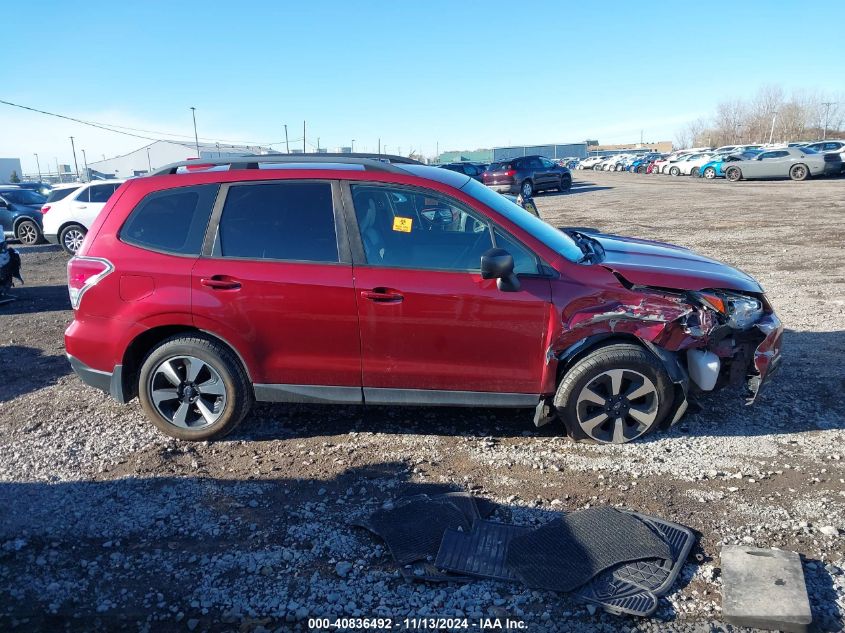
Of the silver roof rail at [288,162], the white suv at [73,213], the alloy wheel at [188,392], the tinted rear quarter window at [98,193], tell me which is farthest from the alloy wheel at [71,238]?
the alloy wheel at [188,392]

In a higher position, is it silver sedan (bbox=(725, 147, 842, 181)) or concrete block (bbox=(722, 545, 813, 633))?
silver sedan (bbox=(725, 147, 842, 181))

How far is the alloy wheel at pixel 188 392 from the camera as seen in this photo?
172 inches

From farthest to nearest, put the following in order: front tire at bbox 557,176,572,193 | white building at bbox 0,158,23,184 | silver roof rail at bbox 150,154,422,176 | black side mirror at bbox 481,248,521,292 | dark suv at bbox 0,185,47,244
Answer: white building at bbox 0,158,23,184 → front tire at bbox 557,176,572,193 → dark suv at bbox 0,185,47,244 → silver roof rail at bbox 150,154,422,176 → black side mirror at bbox 481,248,521,292

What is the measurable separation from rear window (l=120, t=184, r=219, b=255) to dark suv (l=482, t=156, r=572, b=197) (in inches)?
937

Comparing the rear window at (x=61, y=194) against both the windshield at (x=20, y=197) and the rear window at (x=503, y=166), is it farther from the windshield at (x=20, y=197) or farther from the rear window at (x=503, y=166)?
the rear window at (x=503, y=166)

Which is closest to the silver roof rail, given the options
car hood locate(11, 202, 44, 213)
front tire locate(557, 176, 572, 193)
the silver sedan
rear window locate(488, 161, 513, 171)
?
car hood locate(11, 202, 44, 213)

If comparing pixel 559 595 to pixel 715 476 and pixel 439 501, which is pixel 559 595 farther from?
pixel 715 476

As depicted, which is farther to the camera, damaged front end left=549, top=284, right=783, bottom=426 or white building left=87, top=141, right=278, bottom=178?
white building left=87, top=141, right=278, bottom=178

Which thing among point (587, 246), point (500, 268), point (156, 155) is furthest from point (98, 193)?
point (156, 155)

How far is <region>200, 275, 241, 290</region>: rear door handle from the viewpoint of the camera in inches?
165

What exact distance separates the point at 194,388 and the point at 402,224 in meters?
1.91

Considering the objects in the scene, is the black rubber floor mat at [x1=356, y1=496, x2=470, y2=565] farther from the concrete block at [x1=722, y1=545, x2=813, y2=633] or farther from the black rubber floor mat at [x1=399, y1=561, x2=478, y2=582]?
the concrete block at [x1=722, y1=545, x2=813, y2=633]

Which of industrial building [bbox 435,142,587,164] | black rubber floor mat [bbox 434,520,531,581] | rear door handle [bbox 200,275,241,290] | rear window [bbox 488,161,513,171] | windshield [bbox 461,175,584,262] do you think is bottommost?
black rubber floor mat [bbox 434,520,531,581]

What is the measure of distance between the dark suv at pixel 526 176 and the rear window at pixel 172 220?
2380 centimetres
